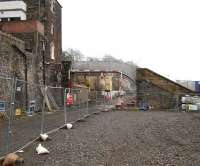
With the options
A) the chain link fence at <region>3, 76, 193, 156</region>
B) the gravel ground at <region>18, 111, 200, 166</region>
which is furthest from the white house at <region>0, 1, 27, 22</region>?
the gravel ground at <region>18, 111, 200, 166</region>

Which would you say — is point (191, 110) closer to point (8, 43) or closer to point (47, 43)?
point (47, 43)

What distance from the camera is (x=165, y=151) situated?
13508 mm

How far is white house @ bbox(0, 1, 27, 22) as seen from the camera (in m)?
41.2

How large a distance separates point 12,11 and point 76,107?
59.4 feet

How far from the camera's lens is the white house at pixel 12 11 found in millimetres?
41188

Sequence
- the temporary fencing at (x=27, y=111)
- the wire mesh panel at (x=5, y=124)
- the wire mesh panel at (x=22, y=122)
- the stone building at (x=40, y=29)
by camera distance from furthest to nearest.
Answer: the stone building at (x=40, y=29) → the wire mesh panel at (x=22, y=122) → the temporary fencing at (x=27, y=111) → the wire mesh panel at (x=5, y=124)

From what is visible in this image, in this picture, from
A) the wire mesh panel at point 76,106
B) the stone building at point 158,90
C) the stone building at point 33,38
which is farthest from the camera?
the stone building at point 158,90

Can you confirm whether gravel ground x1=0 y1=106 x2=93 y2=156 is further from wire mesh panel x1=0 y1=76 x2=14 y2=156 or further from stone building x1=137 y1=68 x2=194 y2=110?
stone building x1=137 y1=68 x2=194 y2=110

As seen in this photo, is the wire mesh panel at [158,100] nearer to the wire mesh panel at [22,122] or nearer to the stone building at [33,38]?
the stone building at [33,38]

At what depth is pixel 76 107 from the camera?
2764 centimetres

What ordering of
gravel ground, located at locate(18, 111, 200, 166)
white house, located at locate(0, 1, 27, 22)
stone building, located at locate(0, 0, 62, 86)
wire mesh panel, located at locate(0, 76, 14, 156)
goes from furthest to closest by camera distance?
white house, located at locate(0, 1, 27, 22) < stone building, located at locate(0, 0, 62, 86) < wire mesh panel, located at locate(0, 76, 14, 156) < gravel ground, located at locate(18, 111, 200, 166)

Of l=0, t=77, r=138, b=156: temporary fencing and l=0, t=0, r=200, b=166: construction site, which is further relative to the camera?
l=0, t=0, r=200, b=166: construction site

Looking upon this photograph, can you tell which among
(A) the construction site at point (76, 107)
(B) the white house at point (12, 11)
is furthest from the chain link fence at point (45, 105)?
(B) the white house at point (12, 11)

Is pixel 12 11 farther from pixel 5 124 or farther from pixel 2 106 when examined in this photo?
pixel 5 124
